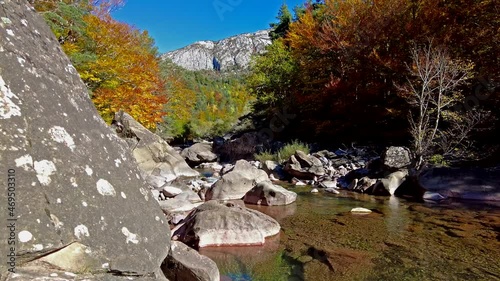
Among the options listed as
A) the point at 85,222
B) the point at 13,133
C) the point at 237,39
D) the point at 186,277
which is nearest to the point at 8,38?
the point at 13,133

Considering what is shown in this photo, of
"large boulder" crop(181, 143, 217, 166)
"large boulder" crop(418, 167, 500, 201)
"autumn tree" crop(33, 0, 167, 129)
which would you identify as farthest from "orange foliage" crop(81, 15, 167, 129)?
"large boulder" crop(418, 167, 500, 201)

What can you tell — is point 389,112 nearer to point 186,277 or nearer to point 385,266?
point 385,266

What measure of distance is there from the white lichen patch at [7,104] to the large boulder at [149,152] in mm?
11180

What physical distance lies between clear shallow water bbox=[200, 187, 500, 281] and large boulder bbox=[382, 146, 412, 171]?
2826 millimetres

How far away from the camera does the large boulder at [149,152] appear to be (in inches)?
513

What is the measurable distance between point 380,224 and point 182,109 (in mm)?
25303

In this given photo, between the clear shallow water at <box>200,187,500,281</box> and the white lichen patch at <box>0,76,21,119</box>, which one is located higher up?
the white lichen patch at <box>0,76,21,119</box>

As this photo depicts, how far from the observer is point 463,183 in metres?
8.70

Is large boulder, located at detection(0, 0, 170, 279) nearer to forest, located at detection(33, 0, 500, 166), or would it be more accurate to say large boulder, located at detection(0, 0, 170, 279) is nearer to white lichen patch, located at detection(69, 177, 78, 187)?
white lichen patch, located at detection(69, 177, 78, 187)

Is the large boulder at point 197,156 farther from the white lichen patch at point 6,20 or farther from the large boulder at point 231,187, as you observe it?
the white lichen patch at point 6,20

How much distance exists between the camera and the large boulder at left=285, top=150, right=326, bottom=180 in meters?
12.0

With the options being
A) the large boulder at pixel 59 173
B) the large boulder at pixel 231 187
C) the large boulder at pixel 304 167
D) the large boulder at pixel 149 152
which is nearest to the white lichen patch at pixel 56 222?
the large boulder at pixel 59 173

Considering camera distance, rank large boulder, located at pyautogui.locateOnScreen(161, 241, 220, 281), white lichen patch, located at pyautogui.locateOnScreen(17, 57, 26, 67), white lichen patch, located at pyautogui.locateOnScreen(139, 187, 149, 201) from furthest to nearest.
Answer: large boulder, located at pyautogui.locateOnScreen(161, 241, 220, 281) → white lichen patch, located at pyautogui.locateOnScreen(139, 187, 149, 201) → white lichen patch, located at pyautogui.locateOnScreen(17, 57, 26, 67)

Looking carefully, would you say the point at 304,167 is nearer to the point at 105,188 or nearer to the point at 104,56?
the point at 104,56
